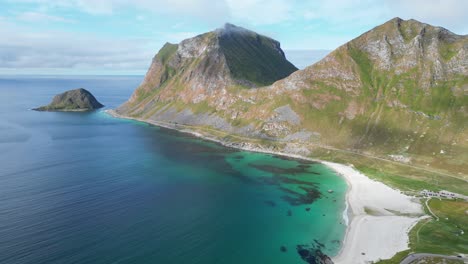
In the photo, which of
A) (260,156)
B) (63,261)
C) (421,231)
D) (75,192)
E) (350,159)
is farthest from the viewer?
(260,156)

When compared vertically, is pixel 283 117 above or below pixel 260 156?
above

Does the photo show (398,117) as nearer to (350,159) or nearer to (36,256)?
(350,159)

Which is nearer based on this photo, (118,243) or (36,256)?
(36,256)

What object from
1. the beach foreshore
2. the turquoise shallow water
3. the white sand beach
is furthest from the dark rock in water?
the white sand beach

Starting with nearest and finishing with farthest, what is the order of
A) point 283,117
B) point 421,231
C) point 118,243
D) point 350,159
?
point 118,243 < point 421,231 < point 350,159 < point 283,117

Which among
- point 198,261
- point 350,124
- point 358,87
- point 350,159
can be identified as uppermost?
point 358,87

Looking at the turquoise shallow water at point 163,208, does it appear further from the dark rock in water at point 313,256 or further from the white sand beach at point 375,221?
the white sand beach at point 375,221

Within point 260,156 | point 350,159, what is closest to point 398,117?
point 350,159
